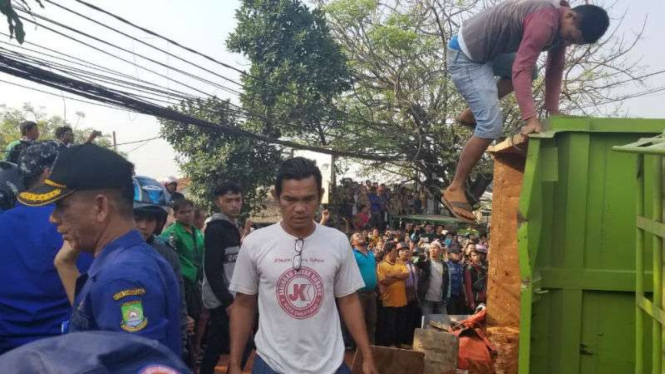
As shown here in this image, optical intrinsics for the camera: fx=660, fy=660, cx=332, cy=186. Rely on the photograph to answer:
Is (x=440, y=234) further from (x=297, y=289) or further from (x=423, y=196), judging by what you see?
(x=297, y=289)

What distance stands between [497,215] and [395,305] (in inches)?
212

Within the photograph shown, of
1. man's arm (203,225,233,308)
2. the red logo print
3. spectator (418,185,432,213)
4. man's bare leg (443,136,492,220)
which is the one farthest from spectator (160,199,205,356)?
spectator (418,185,432,213)

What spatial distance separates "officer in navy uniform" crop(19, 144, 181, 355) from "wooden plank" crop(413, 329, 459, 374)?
11.5ft

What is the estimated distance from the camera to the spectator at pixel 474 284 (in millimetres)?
11500

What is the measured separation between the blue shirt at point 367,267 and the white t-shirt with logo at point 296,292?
5850 mm

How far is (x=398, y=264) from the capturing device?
10.1 m

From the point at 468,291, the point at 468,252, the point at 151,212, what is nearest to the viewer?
the point at 151,212

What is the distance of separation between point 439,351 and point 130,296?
388cm

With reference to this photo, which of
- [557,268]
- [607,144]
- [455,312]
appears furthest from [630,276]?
[455,312]

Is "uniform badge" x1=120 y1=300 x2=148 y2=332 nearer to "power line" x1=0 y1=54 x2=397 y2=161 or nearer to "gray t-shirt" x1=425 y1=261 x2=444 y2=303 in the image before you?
"power line" x1=0 y1=54 x2=397 y2=161

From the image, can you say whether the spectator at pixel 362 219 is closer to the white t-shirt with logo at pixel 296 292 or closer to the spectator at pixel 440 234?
the spectator at pixel 440 234

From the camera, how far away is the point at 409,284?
10320 millimetres

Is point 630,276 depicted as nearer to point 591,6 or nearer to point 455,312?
point 591,6

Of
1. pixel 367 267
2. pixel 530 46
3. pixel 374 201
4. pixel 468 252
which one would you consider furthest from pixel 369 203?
pixel 530 46
